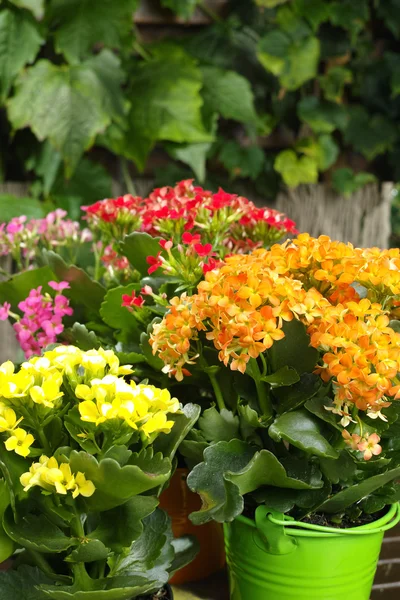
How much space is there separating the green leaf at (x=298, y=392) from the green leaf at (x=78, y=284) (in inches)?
11.4

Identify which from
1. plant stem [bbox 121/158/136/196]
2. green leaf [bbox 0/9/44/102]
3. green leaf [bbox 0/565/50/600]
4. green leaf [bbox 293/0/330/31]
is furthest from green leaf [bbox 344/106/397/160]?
green leaf [bbox 0/565/50/600]

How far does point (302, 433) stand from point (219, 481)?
82mm

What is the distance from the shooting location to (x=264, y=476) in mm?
577

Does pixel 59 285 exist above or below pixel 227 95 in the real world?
below

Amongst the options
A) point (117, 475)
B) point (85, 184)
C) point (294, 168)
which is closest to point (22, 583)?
point (117, 475)

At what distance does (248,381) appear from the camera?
2.10 feet

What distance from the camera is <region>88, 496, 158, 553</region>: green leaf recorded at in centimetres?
52

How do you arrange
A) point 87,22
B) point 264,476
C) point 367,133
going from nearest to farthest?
point 264,476 → point 87,22 → point 367,133

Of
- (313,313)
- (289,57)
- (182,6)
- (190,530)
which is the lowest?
(190,530)

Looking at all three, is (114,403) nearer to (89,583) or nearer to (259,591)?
(89,583)

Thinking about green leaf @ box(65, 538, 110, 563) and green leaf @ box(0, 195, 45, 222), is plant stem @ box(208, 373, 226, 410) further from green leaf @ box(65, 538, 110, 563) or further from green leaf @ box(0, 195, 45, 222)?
green leaf @ box(0, 195, 45, 222)

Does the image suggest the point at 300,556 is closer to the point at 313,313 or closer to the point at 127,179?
the point at 313,313

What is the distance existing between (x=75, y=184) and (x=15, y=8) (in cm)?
42

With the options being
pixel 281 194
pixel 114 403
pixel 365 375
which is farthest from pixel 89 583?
pixel 281 194
